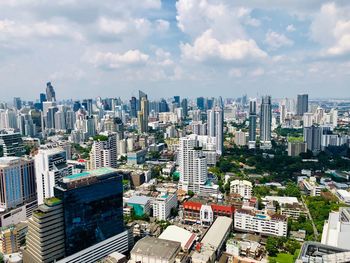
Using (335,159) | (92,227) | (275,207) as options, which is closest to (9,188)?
(92,227)

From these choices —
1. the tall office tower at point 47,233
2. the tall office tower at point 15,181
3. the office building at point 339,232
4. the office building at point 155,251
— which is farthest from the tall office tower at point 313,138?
the tall office tower at point 47,233

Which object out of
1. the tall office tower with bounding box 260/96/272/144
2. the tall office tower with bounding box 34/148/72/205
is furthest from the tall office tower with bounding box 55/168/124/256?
the tall office tower with bounding box 260/96/272/144

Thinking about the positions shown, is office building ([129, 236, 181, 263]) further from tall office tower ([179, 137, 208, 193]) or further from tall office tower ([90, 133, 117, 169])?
tall office tower ([90, 133, 117, 169])

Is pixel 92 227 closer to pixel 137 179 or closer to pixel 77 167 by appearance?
pixel 137 179

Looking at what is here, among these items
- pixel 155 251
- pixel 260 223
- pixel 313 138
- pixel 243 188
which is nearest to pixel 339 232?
pixel 260 223

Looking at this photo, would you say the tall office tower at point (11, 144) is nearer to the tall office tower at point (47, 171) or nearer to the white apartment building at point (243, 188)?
the tall office tower at point (47, 171)
